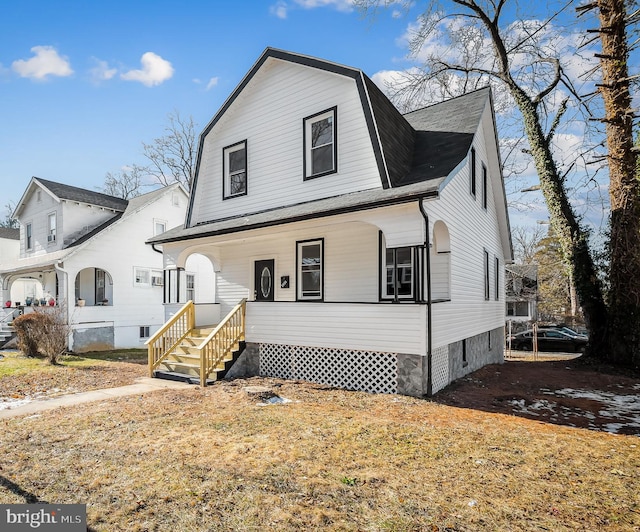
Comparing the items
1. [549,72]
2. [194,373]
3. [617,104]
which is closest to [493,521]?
[194,373]

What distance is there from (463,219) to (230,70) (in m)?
11.4

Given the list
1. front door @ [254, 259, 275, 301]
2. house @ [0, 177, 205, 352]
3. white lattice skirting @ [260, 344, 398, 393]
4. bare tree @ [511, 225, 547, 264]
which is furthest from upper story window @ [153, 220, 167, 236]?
bare tree @ [511, 225, 547, 264]

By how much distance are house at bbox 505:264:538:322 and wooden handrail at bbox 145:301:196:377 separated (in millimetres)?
31758

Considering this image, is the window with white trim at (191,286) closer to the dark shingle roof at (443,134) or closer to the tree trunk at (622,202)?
the dark shingle roof at (443,134)

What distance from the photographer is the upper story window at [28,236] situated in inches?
874

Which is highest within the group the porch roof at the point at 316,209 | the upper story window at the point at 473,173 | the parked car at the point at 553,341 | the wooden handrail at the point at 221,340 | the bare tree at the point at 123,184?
the bare tree at the point at 123,184

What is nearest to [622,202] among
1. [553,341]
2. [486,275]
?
[486,275]

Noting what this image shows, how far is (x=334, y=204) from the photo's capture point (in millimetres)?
9695

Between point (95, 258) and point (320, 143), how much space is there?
1338 centimetres

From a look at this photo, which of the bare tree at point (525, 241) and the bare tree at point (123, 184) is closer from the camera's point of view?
the bare tree at point (123, 184)

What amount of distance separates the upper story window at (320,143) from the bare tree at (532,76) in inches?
319

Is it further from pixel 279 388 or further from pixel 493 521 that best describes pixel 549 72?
pixel 493 521

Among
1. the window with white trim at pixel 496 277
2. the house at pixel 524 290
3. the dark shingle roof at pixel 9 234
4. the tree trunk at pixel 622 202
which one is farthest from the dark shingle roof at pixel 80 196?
the house at pixel 524 290

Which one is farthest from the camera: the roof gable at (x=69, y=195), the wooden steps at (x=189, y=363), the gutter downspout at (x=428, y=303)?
the roof gable at (x=69, y=195)
